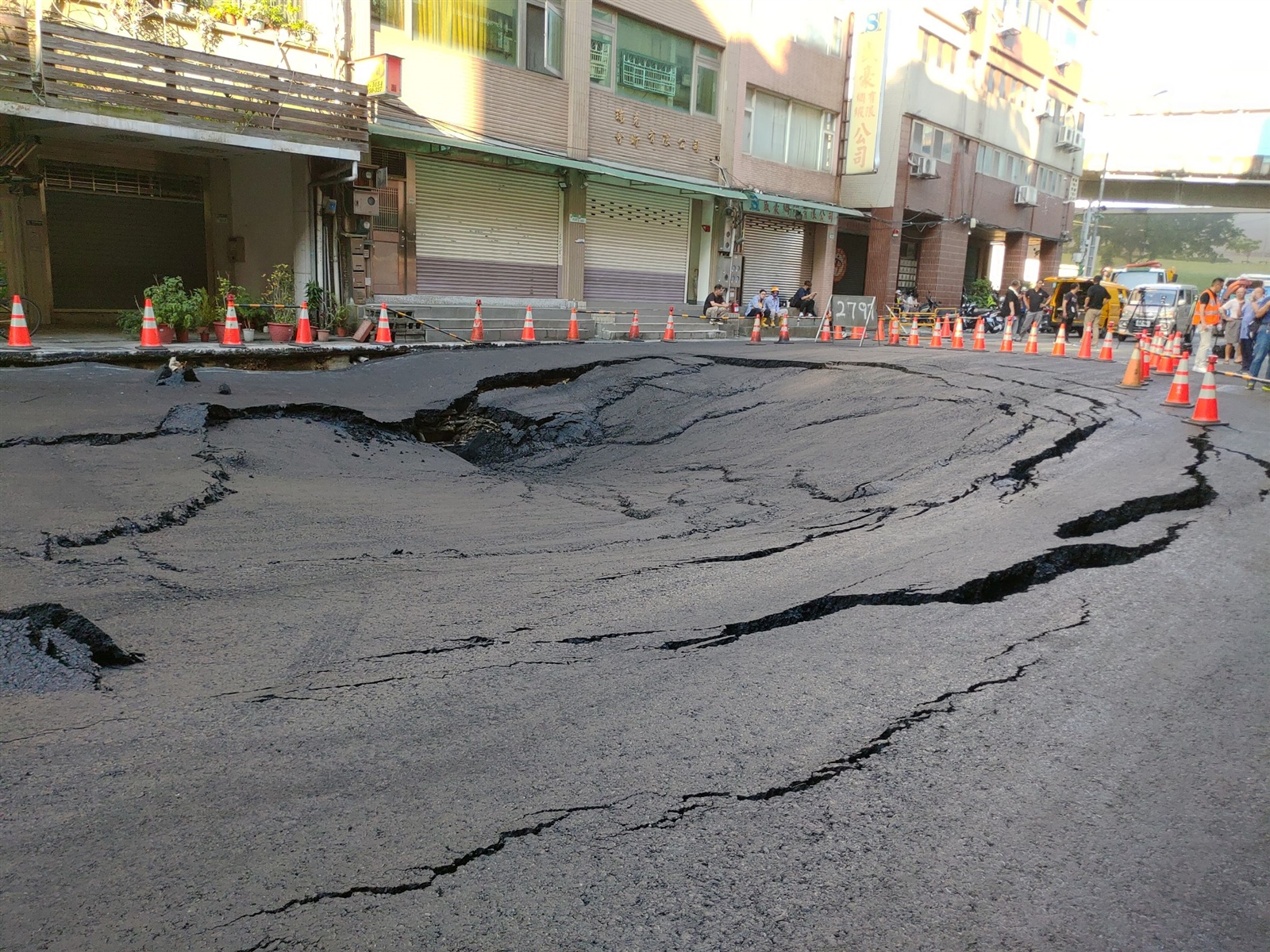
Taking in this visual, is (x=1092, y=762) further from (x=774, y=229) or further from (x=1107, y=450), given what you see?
(x=774, y=229)

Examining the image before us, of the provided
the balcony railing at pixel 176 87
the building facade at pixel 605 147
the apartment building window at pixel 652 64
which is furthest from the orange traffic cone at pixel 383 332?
the apartment building window at pixel 652 64

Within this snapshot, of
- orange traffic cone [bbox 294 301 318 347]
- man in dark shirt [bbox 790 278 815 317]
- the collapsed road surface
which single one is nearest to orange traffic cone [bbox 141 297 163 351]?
orange traffic cone [bbox 294 301 318 347]

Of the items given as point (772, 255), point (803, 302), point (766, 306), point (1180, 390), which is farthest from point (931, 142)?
point (1180, 390)

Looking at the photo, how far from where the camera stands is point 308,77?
15297 mm

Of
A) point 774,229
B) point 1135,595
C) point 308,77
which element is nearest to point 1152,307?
point 774,229

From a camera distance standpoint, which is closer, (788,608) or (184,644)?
(184,644)

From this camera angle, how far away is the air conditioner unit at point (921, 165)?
3116 cm

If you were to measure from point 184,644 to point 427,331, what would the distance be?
14050 mm

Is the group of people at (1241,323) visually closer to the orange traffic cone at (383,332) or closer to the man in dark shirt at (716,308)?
the man in dark shirt at (716,308)

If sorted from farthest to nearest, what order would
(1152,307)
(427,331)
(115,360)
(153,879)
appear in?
(1152,307)
(427,331)
(115,360)
(153,879)

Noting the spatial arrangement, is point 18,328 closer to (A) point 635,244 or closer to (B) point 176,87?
(B) point 176,87

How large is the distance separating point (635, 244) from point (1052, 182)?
91.9 ft

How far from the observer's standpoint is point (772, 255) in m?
29.0

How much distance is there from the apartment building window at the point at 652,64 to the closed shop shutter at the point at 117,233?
33.1 feet
